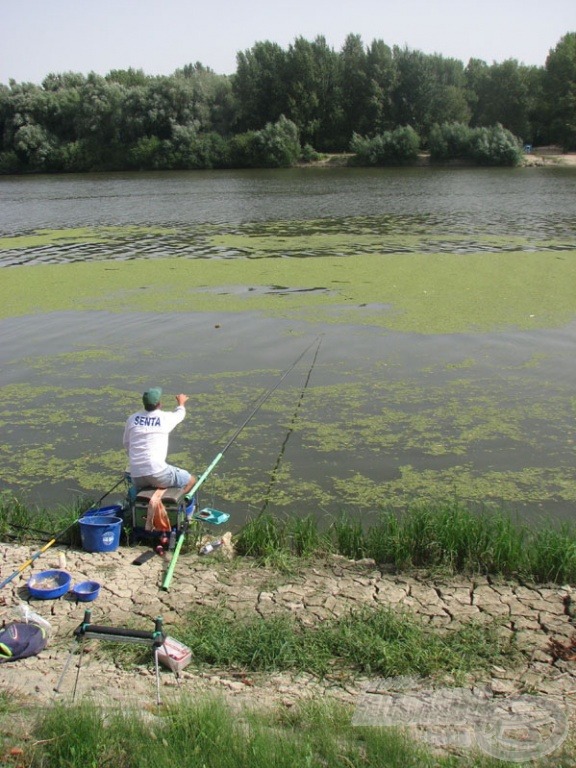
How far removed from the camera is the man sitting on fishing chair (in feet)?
19.1

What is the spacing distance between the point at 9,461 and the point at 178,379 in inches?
103

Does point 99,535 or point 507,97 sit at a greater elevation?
point 507,97

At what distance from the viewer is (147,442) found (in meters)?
5.83

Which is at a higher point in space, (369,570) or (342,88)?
(342,88)

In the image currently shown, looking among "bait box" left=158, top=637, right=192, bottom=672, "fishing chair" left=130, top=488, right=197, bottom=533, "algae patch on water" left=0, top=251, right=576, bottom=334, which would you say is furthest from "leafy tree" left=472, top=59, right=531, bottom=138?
"bait box" left=158, top=637, right=192, bottom=672

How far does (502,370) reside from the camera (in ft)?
30.6

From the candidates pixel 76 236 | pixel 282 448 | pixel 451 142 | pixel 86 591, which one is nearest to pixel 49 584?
pixel 86 591

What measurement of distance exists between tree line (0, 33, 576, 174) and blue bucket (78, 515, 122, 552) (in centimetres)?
5037

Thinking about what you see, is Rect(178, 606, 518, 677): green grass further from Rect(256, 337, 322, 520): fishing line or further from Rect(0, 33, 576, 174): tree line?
Rect(0, 33, 576, 174): tree line

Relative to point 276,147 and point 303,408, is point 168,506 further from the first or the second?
point 276,147

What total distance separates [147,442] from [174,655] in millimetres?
2173

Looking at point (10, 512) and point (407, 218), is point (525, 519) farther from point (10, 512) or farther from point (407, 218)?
point (407, 218)

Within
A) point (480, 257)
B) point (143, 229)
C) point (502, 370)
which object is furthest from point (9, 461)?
point (143, 229)

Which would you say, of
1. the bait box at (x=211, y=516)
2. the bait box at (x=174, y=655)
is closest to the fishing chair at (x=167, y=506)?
the bait box at (x=211, y=516)
